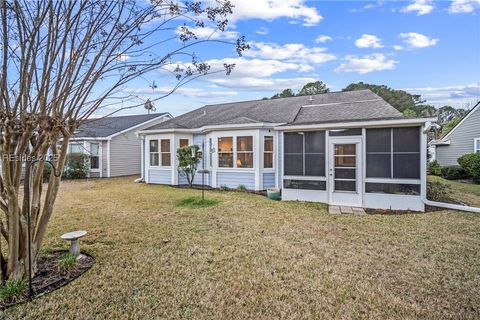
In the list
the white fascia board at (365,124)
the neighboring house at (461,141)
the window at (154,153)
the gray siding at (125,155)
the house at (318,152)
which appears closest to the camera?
the white fascia board at (365,124)

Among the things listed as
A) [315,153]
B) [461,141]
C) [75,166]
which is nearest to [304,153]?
[315,153]

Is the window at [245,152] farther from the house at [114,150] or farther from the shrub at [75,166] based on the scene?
the shrub at [75,166]

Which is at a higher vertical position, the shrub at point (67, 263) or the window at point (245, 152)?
the window at point (245, 152)

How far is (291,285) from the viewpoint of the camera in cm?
356

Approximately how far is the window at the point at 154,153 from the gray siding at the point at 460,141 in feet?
64.2

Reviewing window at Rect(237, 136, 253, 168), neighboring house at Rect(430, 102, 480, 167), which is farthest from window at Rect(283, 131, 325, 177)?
neighboring house at Rect(430, 102, 480, 167)

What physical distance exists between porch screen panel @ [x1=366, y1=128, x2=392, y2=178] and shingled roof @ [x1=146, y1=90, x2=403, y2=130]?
1.90 metres

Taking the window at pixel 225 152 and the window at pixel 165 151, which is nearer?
the window at pixel 225 152

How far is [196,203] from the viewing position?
8758mm

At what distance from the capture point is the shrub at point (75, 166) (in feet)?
53.8

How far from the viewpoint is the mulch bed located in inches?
130

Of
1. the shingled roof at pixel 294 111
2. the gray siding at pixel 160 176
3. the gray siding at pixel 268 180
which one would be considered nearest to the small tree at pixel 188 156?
the shingled roof at pixel 294 111

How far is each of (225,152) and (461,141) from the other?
668 inches

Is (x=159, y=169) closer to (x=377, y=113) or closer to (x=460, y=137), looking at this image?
(x=377, y=113)
